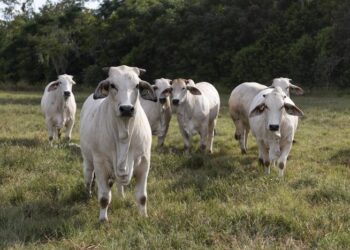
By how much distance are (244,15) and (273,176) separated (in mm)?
28215

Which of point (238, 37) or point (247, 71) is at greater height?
point (238, 37)

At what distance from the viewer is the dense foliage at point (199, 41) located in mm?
30578

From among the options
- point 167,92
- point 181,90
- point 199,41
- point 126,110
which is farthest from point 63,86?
point 199,41

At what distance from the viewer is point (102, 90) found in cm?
538

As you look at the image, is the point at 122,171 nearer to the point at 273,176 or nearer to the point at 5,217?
the point at 5,217

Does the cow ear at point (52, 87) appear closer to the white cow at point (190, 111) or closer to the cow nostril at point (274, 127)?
the white cow at point (190, 111)

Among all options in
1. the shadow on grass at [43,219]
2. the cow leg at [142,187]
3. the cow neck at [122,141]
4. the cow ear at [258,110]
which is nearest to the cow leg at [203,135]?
the cow ear at [258,110]

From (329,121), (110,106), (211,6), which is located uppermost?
(211,6)

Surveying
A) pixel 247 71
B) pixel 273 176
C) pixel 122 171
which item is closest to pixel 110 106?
pixel 122 171

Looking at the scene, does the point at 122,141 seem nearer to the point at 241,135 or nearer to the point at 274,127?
the point at 274,127

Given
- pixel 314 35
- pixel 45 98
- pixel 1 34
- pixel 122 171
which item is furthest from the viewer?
pixel 1 34

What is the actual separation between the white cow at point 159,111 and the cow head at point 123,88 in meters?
→ 4.95

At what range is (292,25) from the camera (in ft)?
108

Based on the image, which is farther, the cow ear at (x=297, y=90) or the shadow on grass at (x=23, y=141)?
the shadow on grass at (x=23, y=141)
